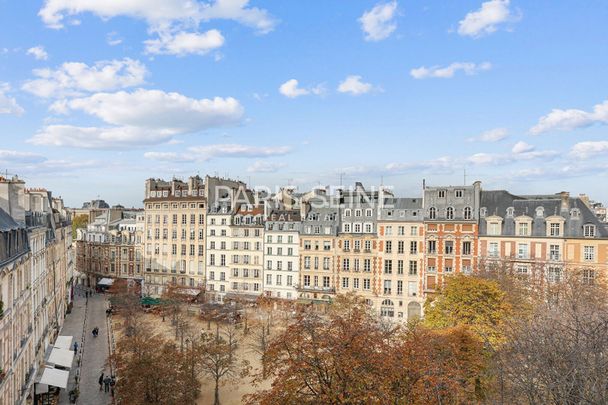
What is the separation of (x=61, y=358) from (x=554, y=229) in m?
48.7

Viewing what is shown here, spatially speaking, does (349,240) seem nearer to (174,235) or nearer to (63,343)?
(174,235)

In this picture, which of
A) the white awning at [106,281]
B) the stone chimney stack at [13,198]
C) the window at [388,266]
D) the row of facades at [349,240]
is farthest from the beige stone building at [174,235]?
the stone chimney stack at [13,198]

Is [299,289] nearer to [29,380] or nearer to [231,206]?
[231,206]

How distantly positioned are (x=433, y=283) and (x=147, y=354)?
35.2 metres

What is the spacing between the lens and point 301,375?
55.2 feet

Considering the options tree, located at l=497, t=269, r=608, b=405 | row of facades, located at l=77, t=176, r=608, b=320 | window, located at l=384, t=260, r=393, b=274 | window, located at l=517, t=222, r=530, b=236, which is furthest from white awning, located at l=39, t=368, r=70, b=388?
window, located at l=517, t=222, r=530, b=236

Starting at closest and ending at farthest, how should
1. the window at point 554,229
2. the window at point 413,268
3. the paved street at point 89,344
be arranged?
the paved street at point 89,344 < the window at point 554,229 < the window at point 413,268

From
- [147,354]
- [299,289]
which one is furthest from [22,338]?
[299,289]

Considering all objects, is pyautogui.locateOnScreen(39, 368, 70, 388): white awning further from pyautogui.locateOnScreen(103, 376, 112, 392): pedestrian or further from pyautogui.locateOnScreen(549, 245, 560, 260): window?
pyautogui.locateOnScreen(549, 245, 560, 260): window

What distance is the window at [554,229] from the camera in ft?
153

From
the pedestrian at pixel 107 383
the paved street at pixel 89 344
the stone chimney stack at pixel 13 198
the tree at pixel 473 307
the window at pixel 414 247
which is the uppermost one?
the stone chimney stack at pixel 13 198

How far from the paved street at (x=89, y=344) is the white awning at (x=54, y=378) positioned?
255 centimetres

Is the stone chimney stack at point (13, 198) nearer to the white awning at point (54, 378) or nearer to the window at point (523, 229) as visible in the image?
the white awning at point (54, 378)

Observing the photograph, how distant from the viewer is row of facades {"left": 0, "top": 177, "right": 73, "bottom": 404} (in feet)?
71.6
